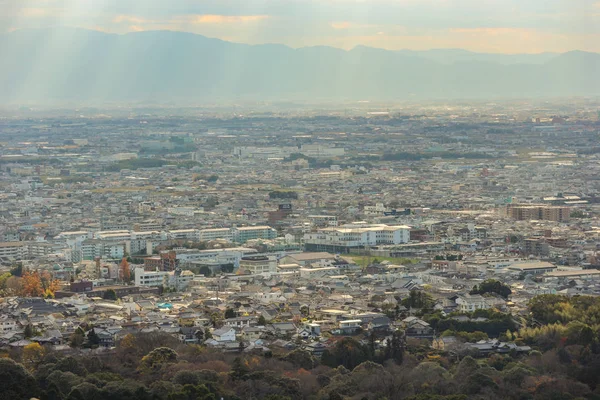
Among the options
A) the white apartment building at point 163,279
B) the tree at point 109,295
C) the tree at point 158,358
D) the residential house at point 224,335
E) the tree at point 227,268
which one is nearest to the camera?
the tree at point 158,358

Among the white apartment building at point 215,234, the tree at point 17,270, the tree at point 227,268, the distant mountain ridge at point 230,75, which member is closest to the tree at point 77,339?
the tree at point 17,270

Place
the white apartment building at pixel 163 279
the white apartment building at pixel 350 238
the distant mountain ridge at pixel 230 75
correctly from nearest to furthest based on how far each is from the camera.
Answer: the white apartment building at pixel 163 279 → the white apartment building at pixel 350 238 → the distant mountain ridge at pixel 230 75

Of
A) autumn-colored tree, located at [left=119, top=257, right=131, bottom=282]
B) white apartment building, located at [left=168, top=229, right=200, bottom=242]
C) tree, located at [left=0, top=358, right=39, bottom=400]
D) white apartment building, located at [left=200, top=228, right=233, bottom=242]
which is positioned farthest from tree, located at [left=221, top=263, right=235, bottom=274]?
tree, located at [left=0, top=358, right=39, bottom=400]

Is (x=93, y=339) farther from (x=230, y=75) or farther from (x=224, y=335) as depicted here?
(x=230, y=75)

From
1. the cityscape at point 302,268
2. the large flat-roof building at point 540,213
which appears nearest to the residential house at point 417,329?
the cityscape at point 302,268

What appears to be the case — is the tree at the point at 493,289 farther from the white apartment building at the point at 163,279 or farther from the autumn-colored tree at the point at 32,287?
the autumn-colored tree at the point at 32,287

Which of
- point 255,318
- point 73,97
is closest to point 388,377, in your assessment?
point 255,318

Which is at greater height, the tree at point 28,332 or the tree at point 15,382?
the tree at point 15,382

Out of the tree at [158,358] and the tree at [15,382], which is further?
A: the tree at [158,358]

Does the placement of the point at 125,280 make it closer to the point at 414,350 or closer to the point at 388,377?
the point at 414,350

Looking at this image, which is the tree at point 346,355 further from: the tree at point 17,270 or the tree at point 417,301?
the tree at point 17,270
